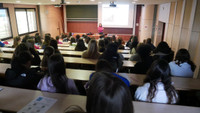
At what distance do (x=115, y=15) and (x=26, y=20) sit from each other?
647cm

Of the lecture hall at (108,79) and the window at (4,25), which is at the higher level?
the window at (4,25)

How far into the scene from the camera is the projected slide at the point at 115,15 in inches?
446

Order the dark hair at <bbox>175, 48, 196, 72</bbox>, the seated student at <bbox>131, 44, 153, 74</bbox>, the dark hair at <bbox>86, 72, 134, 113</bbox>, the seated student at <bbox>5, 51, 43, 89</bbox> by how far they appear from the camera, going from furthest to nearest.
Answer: the seated student at <bbox>131, 44, 153, 74</bbox>
the dark hair at <bbox>175, 48, 196, 72</bbox>
the seated student at <bbox>5, 51, 43, 89</bbox>
the dark hair at <bbox>86, 72, 134, 113</bbox>

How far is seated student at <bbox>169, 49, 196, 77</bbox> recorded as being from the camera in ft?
8.64

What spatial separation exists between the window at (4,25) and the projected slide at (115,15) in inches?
267

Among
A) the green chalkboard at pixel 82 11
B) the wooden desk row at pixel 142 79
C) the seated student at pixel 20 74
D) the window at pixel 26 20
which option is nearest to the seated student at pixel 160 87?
the wooden desk row at pixel 142 79

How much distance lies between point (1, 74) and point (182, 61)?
134 inches

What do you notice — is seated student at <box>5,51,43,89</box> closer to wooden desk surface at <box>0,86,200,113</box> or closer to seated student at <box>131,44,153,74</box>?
wooden desk surface at <box>0,86,200,113</box>

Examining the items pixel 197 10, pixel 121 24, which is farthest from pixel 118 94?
pixel 121 24

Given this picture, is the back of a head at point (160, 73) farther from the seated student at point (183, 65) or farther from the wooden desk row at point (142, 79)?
the seated student at point (183, 65)

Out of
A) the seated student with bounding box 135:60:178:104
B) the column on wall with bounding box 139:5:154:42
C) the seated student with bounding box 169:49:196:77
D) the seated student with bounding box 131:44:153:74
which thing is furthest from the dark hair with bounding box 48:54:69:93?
the column on wall with bounding box 139:5:154:42

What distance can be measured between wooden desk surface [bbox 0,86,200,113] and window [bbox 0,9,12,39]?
6.33 m

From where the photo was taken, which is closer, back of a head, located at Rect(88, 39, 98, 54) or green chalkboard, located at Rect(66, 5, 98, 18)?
back of a head, located at Rect(88, 39, 98, 54)

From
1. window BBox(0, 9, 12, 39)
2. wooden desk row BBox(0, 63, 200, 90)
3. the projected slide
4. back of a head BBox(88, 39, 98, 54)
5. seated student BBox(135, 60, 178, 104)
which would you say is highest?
the projected slide
